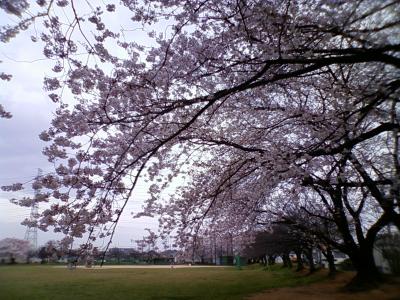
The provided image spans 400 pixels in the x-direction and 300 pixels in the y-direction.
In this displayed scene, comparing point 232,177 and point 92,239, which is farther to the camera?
point 232,177

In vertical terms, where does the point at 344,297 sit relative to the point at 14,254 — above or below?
below

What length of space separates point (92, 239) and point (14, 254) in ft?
101

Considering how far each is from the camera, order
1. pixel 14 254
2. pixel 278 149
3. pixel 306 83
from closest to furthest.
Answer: pixel 278 149 < pixel 306 83 < pixel 14 254

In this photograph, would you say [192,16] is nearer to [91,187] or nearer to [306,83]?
[91,187]

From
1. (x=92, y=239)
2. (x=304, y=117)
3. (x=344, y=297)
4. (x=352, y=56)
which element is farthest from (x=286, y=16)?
(x=344, y=297)

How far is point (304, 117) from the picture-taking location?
7641mm

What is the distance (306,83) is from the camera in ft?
27.0

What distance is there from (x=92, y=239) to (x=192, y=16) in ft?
11.7

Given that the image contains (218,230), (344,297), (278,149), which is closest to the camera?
(278,149)

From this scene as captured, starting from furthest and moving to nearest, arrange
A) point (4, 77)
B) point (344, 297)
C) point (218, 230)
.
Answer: point (344, 297) → point (218, 230) → point (4, 77)

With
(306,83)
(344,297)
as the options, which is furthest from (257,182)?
(344,297)

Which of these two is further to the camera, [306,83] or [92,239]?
[306,83]

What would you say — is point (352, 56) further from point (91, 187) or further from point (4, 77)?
point (4, 77)

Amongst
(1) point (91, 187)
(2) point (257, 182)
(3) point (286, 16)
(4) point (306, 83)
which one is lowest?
(1) point (91, 187)
